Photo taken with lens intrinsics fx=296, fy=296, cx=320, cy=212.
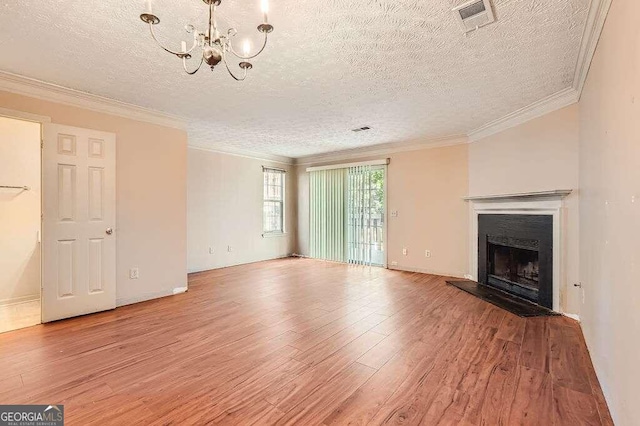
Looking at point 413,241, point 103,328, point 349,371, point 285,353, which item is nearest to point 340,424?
Answer: point 349,371

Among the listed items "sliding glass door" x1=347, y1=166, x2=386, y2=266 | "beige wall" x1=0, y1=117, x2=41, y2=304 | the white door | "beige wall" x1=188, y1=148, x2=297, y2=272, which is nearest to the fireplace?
"sliding glass door" x1=347, y1=166, x2=386, y2=266

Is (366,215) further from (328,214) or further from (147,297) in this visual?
(147,297)

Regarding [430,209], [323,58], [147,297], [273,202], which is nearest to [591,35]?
[323,58]

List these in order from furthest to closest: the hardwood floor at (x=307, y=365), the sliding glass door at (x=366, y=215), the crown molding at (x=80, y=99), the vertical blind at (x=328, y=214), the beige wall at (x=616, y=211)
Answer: the vertical blind at (x=328, y=214) → the sliding glass door at (x=366, y=215) → the crown molding at (x=80, y=99) → the hardwood floor at (x=307, y=365) → the beige wall at (x=616, y=211)

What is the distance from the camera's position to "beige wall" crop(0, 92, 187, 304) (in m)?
3.73

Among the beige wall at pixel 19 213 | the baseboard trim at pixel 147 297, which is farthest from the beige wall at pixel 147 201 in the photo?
the beige wall at pixel 19 213

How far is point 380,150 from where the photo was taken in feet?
20.1

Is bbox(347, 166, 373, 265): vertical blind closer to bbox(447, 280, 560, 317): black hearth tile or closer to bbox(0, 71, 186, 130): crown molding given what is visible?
bbox(447, 280, 560, 317): black hearth tile

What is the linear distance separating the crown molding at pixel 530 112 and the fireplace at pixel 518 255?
1.27 metres

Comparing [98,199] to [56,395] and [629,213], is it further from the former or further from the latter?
[629,213]

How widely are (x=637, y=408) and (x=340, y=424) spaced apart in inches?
54.1

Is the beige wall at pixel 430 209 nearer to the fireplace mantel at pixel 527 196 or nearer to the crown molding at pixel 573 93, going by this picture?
the fireplace mantel at pixel 527 196

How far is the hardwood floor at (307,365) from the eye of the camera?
1.80 m

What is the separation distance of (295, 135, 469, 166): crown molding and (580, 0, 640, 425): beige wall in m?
2.72
